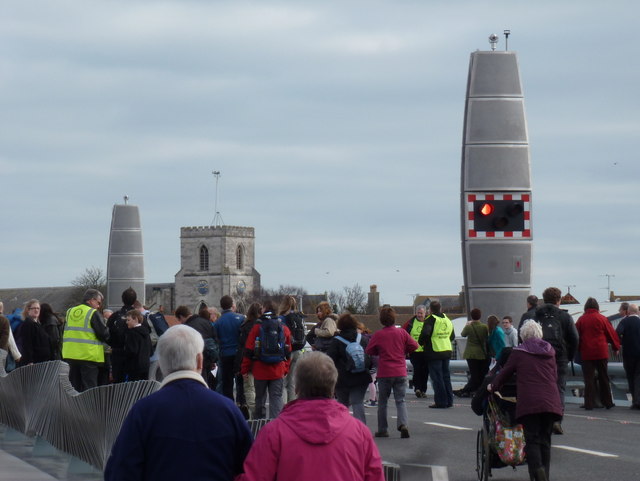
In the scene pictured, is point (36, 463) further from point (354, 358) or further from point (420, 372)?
point (420, 372)

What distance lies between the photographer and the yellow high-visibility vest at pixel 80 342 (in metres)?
17.4

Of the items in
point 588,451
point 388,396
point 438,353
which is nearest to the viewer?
point 588,451

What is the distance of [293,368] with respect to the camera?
20.1 m

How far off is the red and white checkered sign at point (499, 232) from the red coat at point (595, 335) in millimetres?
1704

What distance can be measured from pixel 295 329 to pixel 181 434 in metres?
12.9

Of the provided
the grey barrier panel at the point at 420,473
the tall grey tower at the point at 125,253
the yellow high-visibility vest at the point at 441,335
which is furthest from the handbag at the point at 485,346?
the tall grey tower at the point at 125,253

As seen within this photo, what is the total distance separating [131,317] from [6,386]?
1.72 metres

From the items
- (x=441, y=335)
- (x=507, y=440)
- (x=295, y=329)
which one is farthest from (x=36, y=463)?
(x=441, y=335)

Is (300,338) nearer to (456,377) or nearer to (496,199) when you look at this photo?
(496,199)

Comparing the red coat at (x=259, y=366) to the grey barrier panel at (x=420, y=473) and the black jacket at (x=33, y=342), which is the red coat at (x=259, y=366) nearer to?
the black jacket at (x=33, y=342)

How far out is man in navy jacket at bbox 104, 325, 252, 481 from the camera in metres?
5.74

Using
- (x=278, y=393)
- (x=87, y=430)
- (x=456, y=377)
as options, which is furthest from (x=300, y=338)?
(x=456, y=377)

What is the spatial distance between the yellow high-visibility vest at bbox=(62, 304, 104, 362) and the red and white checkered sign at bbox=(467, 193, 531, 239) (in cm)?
583

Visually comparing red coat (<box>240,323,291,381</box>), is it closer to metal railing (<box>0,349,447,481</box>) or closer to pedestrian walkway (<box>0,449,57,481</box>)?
metal railing (<box>0,349,447,481</box>)
